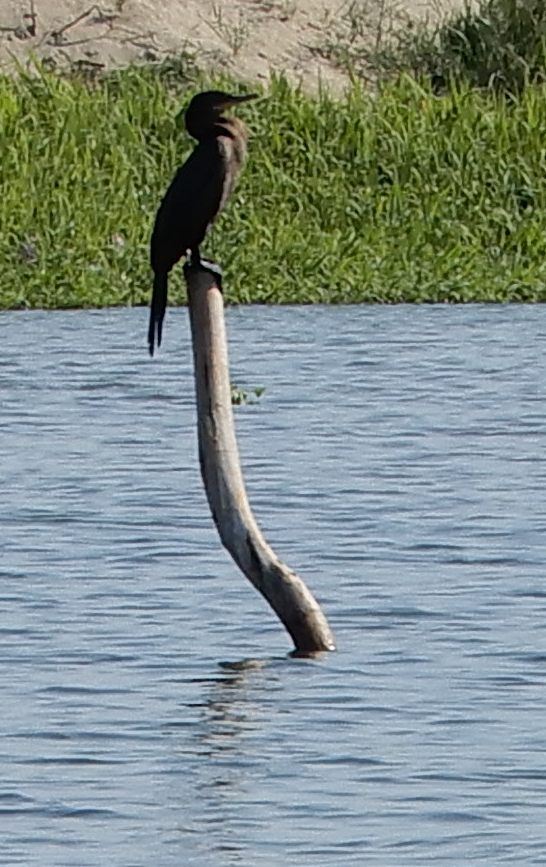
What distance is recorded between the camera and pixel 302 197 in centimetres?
1992

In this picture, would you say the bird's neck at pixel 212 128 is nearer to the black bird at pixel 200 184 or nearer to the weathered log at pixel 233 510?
the black bird at pixel 200 184

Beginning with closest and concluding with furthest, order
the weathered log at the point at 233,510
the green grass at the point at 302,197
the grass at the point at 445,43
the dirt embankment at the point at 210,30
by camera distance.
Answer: the weathered log at the point at 233,510 < the green grass at the point at 302,197 < the grass at the point at 445,43 < the dirt embankment at the point at 210,30

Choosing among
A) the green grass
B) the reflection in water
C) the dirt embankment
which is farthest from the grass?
the reflection in water

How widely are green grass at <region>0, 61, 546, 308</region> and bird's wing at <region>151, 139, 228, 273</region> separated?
821 cm

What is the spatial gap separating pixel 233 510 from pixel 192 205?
1.76 meters

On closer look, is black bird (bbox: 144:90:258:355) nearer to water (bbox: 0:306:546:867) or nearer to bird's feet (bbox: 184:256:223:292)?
water (bbox: 0:306:546:867)

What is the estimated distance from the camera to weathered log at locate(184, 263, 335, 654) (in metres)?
8.41

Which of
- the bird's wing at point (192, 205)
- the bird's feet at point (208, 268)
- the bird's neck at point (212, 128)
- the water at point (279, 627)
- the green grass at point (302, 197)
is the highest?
the bird's neck at point (212, 128)

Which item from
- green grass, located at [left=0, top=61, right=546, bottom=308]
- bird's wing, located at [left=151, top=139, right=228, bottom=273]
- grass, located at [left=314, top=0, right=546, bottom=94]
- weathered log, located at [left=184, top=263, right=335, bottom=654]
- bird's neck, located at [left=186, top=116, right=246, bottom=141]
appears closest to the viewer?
weathered log, located at [left=184, top=263, right=335, bottom=654]

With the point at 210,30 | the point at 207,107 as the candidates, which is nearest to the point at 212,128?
the point at 207,107

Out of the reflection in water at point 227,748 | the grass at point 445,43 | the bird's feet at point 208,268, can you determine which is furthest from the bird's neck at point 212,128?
the grass at point 445,43

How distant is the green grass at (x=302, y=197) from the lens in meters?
18.6

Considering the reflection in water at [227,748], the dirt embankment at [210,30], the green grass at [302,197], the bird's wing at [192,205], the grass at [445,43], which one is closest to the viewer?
the reflection in water at [227,748]

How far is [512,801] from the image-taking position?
6.91 m
